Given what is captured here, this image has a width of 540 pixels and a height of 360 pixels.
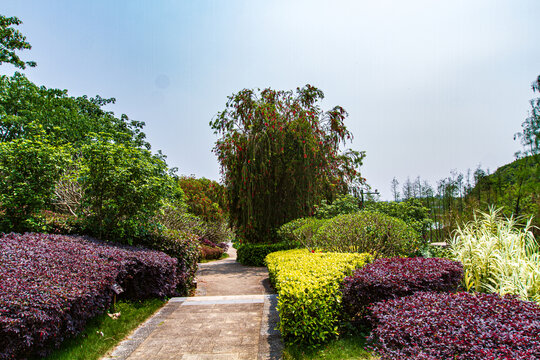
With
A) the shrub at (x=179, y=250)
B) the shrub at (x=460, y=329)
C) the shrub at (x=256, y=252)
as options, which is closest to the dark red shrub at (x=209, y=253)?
the shrub at (x=256, y=252)

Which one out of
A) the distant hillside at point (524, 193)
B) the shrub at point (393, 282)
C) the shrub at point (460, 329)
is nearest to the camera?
the shrub at point (460, 329)

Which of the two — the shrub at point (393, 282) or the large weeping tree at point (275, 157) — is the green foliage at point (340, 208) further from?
the shrub at point (393, 282)

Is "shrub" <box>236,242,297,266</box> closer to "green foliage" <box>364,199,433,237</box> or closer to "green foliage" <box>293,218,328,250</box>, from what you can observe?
"green foliage" <box>293,218,328,250</box>

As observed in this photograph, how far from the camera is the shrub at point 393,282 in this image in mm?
3502

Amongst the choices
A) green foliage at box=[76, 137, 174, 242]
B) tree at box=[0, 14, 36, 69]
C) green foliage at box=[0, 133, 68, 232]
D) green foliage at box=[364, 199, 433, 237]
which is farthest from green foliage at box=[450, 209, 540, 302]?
tree at box=[0, 14, 36, 69]

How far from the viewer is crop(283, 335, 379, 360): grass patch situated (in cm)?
314

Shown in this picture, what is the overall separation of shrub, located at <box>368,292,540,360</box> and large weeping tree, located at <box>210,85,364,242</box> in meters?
8.73

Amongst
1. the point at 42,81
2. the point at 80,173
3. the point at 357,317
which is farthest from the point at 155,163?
the point at 42,81

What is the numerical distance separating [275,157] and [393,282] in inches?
333

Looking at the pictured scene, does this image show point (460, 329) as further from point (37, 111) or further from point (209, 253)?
point (37, 111)

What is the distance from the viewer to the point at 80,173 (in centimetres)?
580

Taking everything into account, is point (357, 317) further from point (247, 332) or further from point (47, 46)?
point (47, 46)

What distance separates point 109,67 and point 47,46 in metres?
1.33

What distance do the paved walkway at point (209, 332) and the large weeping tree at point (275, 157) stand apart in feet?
19.7
